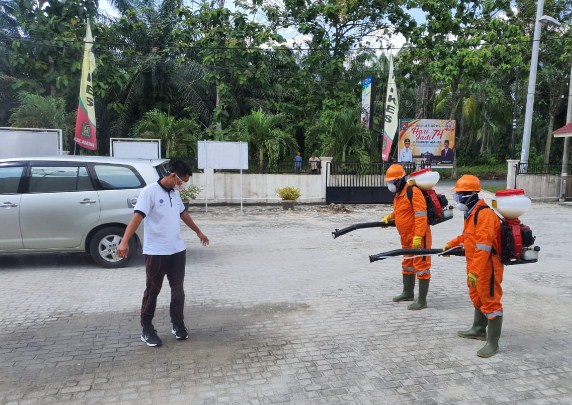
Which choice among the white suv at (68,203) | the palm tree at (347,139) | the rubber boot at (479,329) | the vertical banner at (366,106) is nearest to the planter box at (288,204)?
the palm tree at (347,139)

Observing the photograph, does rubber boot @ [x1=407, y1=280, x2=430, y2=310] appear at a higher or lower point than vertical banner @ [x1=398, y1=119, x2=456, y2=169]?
lower

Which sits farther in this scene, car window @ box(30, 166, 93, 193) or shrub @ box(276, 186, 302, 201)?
shrub @ box(276, 186, 302, 201)

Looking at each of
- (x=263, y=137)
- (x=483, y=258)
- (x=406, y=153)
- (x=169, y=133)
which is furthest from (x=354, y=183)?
(x=483, y=258)

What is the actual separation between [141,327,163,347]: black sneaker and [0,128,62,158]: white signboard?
28.8 ft

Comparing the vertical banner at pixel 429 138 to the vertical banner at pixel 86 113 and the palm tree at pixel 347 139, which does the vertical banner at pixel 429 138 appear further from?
the vertical banner at pixel 86 113

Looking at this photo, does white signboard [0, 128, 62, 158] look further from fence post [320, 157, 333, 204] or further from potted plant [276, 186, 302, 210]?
fence post [320, 157, 333, 204]

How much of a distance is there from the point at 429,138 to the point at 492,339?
2239 centimetres

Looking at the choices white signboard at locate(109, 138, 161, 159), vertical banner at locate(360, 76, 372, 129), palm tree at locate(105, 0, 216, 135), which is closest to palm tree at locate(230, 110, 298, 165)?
vertical banner at locate(360, 76, 372, 129)

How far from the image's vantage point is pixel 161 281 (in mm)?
4359

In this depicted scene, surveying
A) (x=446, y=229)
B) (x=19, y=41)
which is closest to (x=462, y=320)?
(x=446, y=229)

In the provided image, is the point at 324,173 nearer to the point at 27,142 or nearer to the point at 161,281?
the point at 27,142

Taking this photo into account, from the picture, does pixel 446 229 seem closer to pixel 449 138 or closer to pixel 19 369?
pixel 19 369

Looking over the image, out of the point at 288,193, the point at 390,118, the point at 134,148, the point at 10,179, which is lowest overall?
the point at 288,193

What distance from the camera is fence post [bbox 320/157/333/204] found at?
16.8 metres
